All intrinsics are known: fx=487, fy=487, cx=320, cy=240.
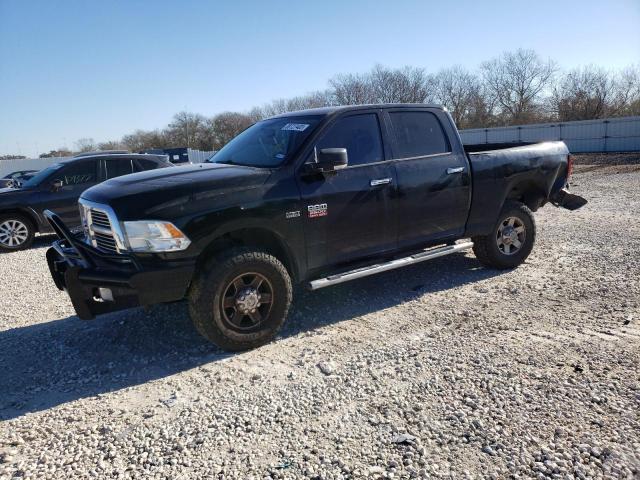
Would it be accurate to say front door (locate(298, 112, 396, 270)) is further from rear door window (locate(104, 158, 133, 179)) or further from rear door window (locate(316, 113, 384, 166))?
rear door window (locate(104, 158, 133, 179))

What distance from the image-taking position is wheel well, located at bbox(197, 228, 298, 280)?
13.6ft

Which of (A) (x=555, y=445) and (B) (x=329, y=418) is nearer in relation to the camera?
(A) (x=555, y=445)

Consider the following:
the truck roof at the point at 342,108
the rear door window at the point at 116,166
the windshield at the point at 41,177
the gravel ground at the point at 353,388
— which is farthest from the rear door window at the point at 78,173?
the truck roof at the point at 342,108

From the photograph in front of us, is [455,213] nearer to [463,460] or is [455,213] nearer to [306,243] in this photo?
[306,243]

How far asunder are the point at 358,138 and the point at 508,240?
2.64 meters

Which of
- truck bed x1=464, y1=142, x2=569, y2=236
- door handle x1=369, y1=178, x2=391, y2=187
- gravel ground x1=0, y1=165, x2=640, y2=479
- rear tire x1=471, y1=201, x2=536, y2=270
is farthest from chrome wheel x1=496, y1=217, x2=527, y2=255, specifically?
door handle x1=369, y1=178, x2=391, y2=187

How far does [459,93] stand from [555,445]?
228 feet

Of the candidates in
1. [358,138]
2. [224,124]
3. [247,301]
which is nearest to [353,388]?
[247,301]

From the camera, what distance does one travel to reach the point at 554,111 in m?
52.8

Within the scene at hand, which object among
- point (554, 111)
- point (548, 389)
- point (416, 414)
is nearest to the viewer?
point (416, 414)

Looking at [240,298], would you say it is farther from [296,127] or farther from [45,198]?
[45,198]

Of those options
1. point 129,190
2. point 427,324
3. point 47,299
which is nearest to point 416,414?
point 427,324

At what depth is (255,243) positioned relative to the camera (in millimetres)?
4375

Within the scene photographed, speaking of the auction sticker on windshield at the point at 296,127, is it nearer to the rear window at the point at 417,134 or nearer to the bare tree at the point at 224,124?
the rear window at the point at 417,134
